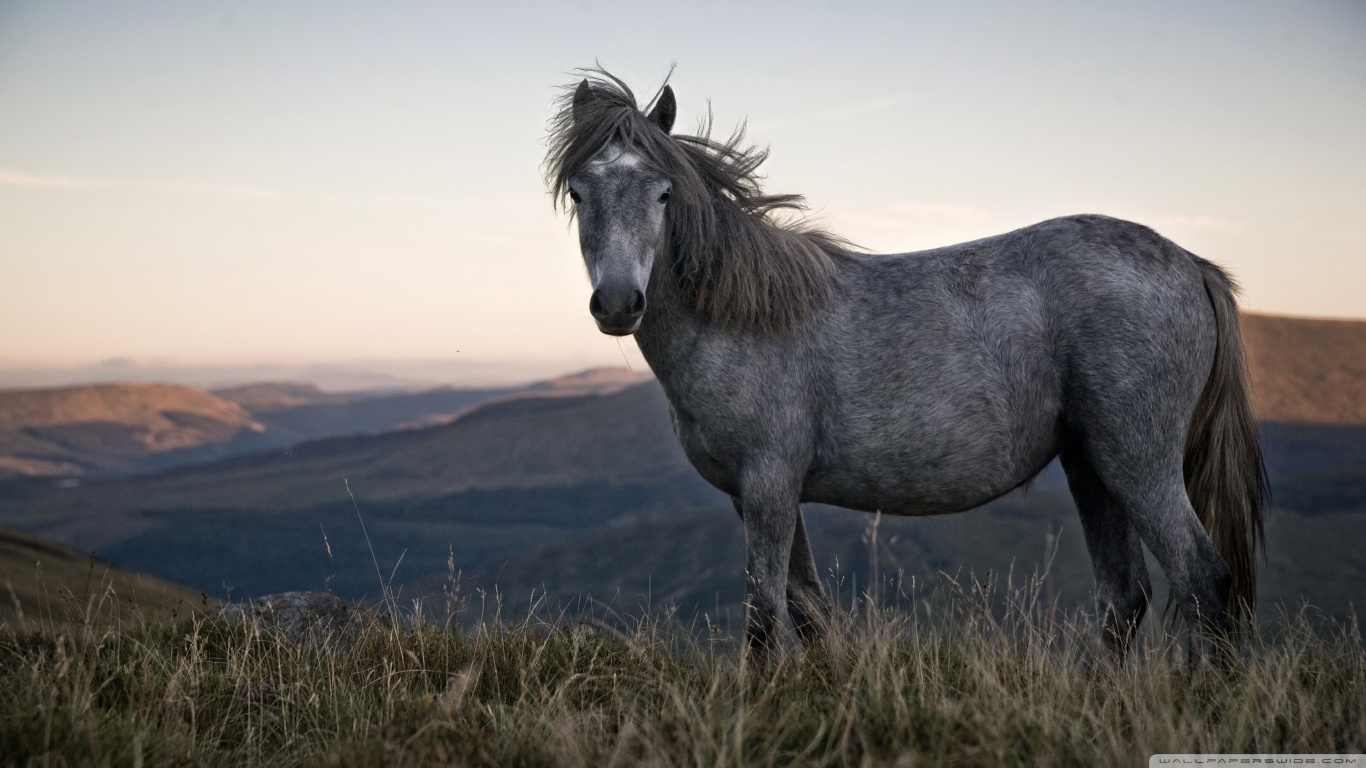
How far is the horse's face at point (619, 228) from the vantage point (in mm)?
4172

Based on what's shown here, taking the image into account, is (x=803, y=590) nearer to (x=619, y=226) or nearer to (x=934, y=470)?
(x=934, y=470)

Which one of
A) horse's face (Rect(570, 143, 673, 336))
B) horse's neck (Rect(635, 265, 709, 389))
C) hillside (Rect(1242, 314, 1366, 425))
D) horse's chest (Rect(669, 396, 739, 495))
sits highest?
horse's face (Rect(570, 143, 673, 336))

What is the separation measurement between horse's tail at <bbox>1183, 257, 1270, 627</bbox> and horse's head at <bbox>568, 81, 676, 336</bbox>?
129 inches

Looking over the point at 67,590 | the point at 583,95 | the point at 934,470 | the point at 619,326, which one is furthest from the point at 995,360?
the point at 67,590

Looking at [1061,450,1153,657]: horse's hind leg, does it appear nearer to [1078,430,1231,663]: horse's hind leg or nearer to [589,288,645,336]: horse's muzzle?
[1078,430,1231,663]: horse's hind leg

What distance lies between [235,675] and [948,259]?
440 centimetres

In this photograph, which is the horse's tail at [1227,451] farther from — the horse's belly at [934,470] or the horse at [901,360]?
the horse's belly at [934,470]

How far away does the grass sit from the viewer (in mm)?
3082

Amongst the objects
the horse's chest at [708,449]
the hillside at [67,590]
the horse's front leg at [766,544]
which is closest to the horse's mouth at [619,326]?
the horse's chest at [708,449]

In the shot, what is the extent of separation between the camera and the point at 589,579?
165 m

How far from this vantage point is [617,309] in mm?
4137

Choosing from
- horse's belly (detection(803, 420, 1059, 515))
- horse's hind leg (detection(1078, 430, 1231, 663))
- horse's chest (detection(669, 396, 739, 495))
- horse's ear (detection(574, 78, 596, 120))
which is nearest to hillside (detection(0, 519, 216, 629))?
horse's chest (detection(669, 396, 739, 495))

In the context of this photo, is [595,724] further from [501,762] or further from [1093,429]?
[1093,429]

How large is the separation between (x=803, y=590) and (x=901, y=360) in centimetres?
146
